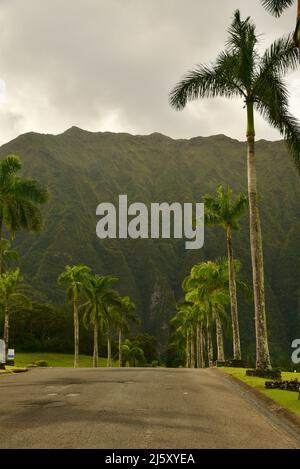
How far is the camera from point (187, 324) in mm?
95750

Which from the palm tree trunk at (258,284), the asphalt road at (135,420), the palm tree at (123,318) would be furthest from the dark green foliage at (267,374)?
the palm tree at (123,318)

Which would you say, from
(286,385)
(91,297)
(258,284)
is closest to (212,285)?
(91,297)

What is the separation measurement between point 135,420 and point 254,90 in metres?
20.1

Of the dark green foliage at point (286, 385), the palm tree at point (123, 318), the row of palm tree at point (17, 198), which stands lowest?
the dark green foliage at point (286, 385)

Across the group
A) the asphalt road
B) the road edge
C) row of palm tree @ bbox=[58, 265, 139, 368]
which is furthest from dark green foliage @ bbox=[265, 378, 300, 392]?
row of palm tree @ bbox=[58, 265, 139, 368]

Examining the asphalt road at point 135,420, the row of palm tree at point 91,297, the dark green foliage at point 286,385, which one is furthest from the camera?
the row of palm tree at point 91,297

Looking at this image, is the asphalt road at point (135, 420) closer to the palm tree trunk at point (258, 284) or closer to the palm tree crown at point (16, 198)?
the palm tree trunk at point (258, 284)

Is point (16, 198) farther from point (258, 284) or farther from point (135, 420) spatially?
point (135, 420)

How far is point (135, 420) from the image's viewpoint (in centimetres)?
1098

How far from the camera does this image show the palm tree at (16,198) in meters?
41.1

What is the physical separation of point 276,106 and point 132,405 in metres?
16.4

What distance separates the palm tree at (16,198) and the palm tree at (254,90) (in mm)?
16744

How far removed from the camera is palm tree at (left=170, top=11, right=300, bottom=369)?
25.3 meters
